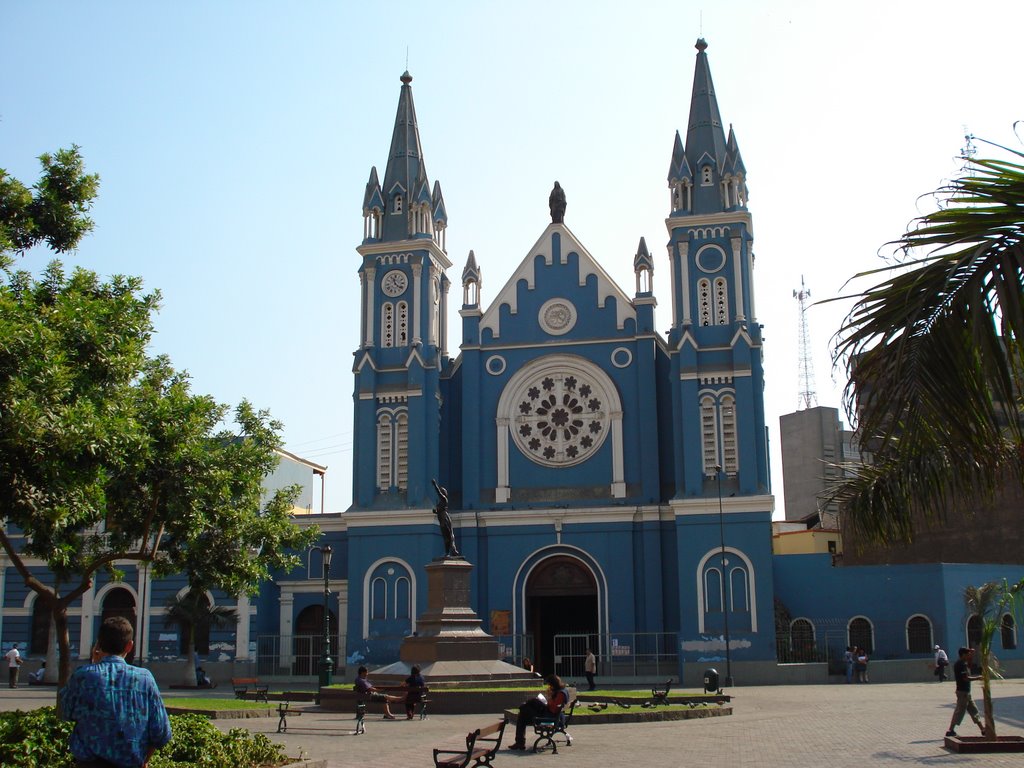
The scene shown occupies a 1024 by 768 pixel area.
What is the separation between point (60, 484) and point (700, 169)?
3268 centimetres

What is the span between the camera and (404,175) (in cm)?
4484

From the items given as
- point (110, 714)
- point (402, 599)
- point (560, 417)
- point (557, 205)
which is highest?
point (557, 205)

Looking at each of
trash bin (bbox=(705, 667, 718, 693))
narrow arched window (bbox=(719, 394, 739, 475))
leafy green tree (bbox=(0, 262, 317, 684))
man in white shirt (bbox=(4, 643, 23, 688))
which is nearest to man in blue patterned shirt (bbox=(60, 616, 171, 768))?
leafy green tree (bbox=(0, 262, 317, 684))

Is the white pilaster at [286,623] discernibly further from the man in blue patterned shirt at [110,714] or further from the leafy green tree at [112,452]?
the man in blue patterned shirt at [110,714]

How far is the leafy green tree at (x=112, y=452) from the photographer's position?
507 inches

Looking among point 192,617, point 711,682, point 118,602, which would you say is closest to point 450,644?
point 711,682

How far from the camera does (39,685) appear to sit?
121 ft

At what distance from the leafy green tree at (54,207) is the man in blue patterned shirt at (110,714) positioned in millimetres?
10662

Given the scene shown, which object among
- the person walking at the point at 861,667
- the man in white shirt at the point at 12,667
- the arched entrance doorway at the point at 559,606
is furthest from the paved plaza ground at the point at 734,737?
the arched entrance doorway at the point at 559,606

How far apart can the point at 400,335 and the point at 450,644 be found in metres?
18.2

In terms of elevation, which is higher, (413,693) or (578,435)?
(578,435)

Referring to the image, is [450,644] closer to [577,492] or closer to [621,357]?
[577,492]

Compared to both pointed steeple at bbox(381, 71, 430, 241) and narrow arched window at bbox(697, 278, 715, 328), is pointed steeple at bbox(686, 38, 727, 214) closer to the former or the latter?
narrow arched window at bbox(697, 278, 715, 328)

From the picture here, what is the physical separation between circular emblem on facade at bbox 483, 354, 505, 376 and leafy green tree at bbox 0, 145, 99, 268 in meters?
26.3
